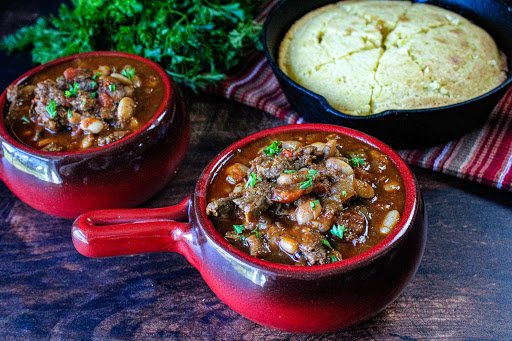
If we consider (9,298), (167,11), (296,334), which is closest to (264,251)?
(296,334)

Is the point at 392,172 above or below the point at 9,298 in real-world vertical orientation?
above

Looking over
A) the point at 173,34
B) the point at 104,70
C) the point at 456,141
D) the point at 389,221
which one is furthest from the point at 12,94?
the point at 456,141

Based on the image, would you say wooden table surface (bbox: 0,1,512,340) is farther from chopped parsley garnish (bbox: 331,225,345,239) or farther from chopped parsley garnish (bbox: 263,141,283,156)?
chopped parsley garnish (bbox: 263,141,283,156)

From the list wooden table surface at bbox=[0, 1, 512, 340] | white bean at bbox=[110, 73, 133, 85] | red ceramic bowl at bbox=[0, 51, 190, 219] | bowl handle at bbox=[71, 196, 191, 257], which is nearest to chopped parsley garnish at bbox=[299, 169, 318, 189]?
bowl handle at bbox=[71, 196, 191, 257]

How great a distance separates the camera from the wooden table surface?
1.75 metres

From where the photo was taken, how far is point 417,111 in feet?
6.86

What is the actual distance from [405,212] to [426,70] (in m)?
1.22

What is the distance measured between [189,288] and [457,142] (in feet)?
4.88

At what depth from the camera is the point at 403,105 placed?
2414mm

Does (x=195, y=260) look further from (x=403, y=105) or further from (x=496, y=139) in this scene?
(x=496, y=139)

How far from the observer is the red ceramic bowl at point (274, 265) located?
55.6 inches

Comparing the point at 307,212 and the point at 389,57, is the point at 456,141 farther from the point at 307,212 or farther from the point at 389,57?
the point at 307,212

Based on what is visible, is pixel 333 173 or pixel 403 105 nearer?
pixel 333 173

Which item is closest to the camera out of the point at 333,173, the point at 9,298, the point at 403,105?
the point at 333,173
